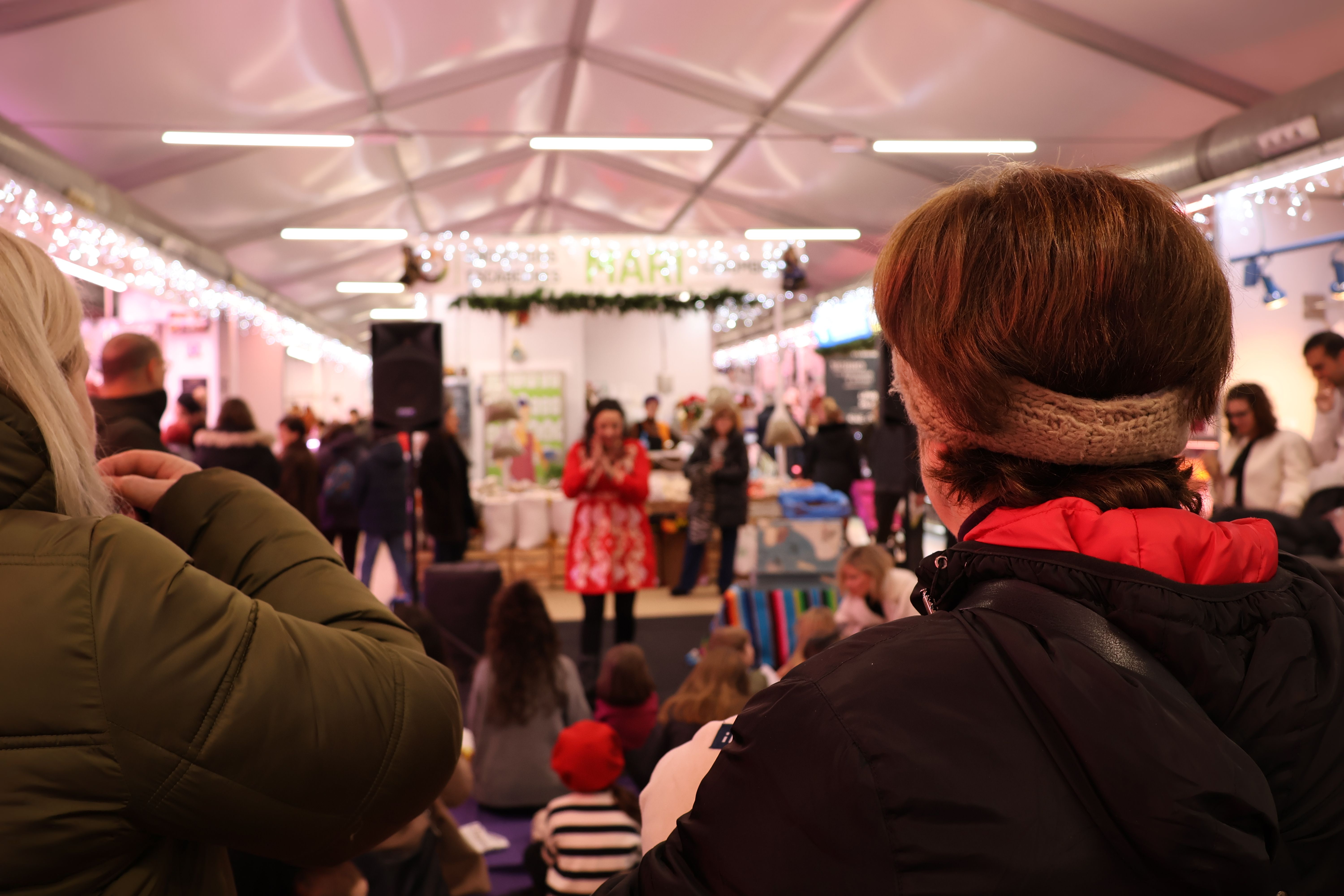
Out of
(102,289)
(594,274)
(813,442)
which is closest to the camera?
(594,274)

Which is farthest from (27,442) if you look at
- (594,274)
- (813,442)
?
(813,442)

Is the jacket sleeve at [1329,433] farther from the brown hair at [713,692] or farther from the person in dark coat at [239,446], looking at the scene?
the person in dark coat at [239,446]

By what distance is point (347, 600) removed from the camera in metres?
0.90

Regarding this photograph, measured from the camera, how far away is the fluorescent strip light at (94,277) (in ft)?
26.5

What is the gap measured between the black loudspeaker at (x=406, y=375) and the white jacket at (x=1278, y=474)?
449 centimetres

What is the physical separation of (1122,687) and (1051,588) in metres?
0.09

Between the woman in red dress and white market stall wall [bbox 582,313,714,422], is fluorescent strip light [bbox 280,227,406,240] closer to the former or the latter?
white market stall wall [bbox 582,313,714,422]

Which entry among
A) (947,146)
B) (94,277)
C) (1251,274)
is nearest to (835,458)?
(947,146)

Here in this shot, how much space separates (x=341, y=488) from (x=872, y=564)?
4.37 m

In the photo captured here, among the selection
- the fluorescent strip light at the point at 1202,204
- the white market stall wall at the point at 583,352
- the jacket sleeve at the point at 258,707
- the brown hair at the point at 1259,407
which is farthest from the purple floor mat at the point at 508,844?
the white market stall wall at the point at 583,352

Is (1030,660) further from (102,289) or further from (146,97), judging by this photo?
(102,289)

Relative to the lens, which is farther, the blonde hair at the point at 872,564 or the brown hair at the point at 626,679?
the blonde hair at the point at 872,564

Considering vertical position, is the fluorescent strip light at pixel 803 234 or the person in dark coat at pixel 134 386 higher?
the fluorescent strip light at pixel 803 234

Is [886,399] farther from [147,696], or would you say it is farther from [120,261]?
[120,261]
